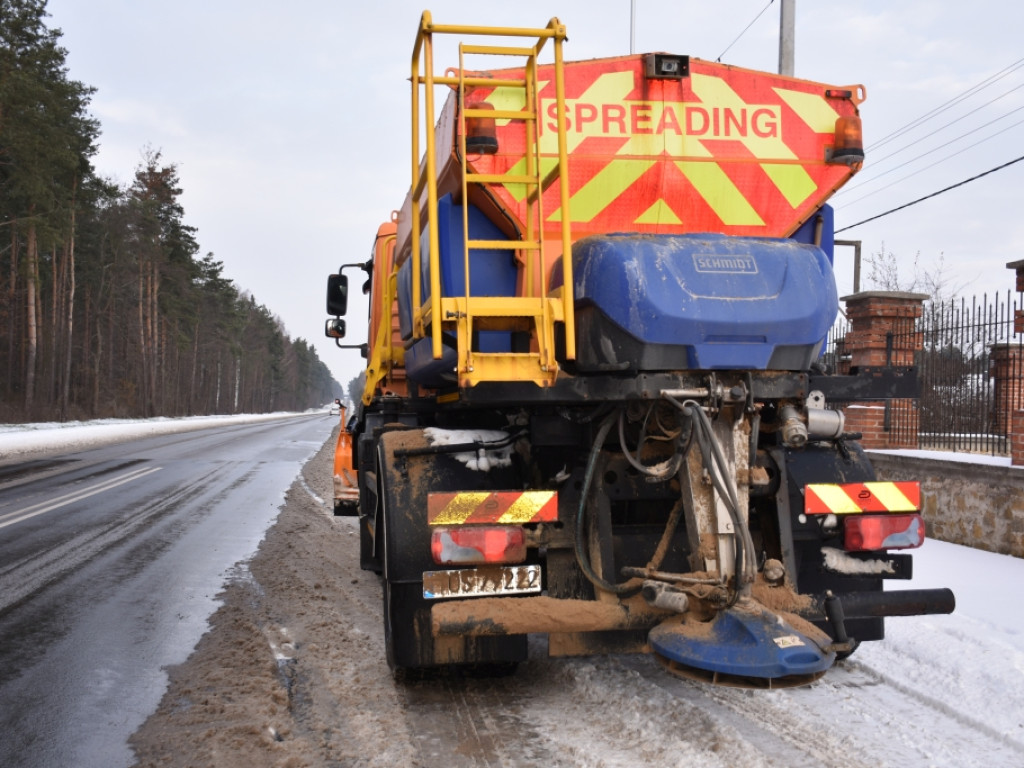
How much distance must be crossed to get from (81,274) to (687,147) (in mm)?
51969

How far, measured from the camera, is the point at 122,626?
5.46 meters

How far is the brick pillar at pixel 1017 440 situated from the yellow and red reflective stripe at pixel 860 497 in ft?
13.1

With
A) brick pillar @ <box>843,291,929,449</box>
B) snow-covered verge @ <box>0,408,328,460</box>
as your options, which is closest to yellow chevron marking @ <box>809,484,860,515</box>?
brick pillar @ <box>843,291,929,449</box>

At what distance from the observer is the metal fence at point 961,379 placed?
8266 millimetres

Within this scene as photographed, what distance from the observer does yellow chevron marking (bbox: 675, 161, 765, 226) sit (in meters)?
4.21

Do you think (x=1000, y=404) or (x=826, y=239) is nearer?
(x=826, y=239)

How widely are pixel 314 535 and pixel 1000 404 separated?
23.0 ft

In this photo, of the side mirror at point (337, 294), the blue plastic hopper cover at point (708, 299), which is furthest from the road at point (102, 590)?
the blue plastic hopper cover at point (708, 299)

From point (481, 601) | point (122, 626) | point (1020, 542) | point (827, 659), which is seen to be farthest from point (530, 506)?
point (1020, 542)

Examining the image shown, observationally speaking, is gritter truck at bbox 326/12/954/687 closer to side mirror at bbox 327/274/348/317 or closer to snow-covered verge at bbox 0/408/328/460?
side mirror at bbox 327/274/348/317

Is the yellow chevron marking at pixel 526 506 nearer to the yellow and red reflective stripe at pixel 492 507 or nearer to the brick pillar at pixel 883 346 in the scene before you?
the yellow and red reflective stripe at pixel 492 507

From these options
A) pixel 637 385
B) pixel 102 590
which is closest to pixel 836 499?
pixel 637 385

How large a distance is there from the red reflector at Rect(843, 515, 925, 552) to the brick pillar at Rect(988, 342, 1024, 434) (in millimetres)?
4802

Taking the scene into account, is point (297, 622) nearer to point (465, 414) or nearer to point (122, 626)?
point (122, 626)
